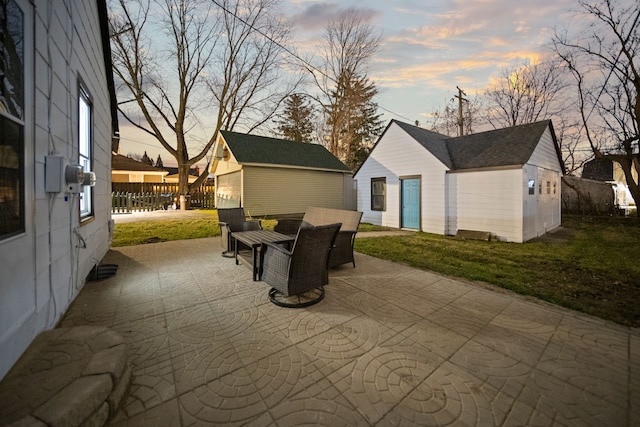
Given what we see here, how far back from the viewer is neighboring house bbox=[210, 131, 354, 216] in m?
13.8

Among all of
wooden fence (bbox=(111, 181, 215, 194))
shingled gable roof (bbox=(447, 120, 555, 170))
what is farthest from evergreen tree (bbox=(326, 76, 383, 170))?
shingled gable roof (bbox=(447, 120, 555, 170))

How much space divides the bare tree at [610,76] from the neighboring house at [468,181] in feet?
19.1

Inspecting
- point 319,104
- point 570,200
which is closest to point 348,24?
point 319,104

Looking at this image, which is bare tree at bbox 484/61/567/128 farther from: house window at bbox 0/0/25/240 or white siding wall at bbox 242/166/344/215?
house window at bbox 0/0/25/240

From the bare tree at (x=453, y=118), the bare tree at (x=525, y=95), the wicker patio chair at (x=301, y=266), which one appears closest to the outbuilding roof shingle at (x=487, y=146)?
the wicker patio chair at (x=301, y=266)

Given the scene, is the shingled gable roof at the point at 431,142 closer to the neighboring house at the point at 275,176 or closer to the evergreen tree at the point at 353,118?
the neighboring house at the point at 275,176

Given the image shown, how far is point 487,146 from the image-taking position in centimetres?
944

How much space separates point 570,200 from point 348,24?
19622mm

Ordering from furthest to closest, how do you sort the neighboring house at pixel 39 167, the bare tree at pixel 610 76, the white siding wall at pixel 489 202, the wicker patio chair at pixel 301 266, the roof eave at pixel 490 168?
1. the bare tree at pixel 610 76
2. the white siding wall at pixel 489 202
3. the roof eave at pixel 490 168
4. the wicker patio chair at pixel 301 266
5. the neighboring house at pixel 39 167

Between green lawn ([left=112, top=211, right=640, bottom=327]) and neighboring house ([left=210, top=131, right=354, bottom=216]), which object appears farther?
neighboring house ([left=210, top=131, right=354, bottom=216])

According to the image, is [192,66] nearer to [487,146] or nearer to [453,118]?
[487,146]

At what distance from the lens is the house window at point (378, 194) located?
11323 mm

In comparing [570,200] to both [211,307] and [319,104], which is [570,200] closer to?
[319,104]

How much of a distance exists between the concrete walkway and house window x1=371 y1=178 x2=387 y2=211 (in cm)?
773
